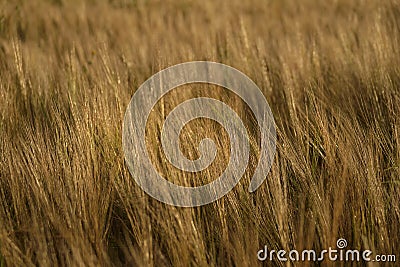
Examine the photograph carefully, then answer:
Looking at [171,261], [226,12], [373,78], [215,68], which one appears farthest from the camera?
[226,12]

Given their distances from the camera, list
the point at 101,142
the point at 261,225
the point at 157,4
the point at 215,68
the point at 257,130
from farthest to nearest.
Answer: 1. the point at 157,4
2. the point at 215,68
3. the point at 257,130
4. the point at 101,142
5. the point at 261,225

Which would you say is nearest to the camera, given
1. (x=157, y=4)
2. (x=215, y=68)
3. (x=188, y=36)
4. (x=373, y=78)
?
(x=373, y=78)

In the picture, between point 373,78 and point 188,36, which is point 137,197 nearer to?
point 373,78

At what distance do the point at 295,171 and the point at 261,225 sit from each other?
30 cm

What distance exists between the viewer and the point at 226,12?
5.55 metres

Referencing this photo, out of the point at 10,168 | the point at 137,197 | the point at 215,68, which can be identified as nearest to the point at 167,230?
the point at 137,197

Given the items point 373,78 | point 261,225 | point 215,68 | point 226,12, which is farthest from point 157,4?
point 261,225

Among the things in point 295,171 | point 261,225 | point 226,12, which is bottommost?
point 261,225

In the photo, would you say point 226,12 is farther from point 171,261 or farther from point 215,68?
point 171,261

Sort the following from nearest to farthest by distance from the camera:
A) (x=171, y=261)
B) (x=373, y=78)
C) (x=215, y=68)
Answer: (x=171, y=261)
(x=373, y=78)
(x=215, y=68)

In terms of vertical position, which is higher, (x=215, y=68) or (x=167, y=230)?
(x=215, y=68)

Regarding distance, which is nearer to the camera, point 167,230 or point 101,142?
point 167,230

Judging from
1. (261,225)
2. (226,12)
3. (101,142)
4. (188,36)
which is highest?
(226,12)

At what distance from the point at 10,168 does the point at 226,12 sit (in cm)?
411
